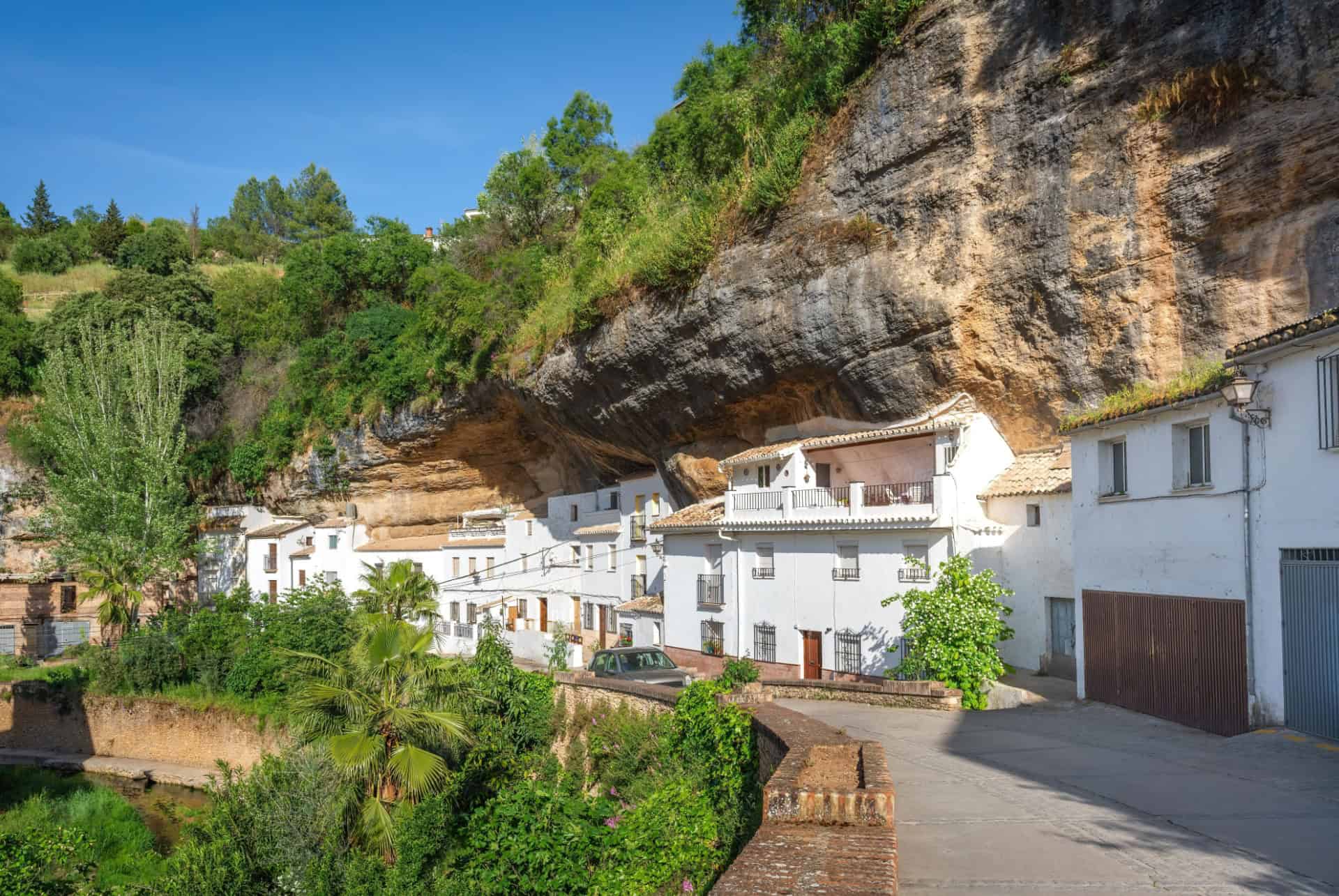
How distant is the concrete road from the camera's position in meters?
6.46

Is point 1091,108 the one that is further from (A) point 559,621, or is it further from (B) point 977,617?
(A) point 559,621

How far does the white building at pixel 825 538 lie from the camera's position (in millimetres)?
20766

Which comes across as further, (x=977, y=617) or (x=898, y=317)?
(x=898, y=317)

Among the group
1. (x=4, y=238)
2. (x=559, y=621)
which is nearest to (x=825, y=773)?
(x=559, y=621)

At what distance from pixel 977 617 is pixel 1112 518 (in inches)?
102

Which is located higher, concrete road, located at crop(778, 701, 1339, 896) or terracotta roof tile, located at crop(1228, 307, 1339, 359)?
terracotta roof tile, located at crop(1228, 307, 1339, 359)

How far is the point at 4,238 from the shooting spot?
2970 inches

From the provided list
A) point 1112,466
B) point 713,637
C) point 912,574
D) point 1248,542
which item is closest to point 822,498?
point 912,574

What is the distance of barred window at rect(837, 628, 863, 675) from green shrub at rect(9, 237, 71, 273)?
65.0 metres

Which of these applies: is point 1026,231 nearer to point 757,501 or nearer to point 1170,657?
point 757,501

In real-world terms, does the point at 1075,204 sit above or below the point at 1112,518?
above

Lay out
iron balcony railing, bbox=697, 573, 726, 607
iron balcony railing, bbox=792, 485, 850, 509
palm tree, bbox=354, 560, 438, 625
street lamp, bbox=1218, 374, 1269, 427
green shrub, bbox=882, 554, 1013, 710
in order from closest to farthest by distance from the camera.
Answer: street lamp, bbox=1218, 374, 1269, 427 → green shrub, bbox=882, 554, 1013, 710 → iron balcony railing, bbox=792, 485, 850, 509 → iron balcony railing, bbox=697, 573, 726, 607 → palm tree, bbox=354, 560, 438, 625

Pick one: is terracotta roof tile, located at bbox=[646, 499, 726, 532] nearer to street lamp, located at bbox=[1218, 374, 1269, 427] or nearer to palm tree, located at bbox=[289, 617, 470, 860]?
palm tree, located at bbox=[289, 617, 470, 860]

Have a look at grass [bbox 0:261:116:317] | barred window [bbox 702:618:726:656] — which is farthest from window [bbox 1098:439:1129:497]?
grass [bbox 0:261:116:317]
